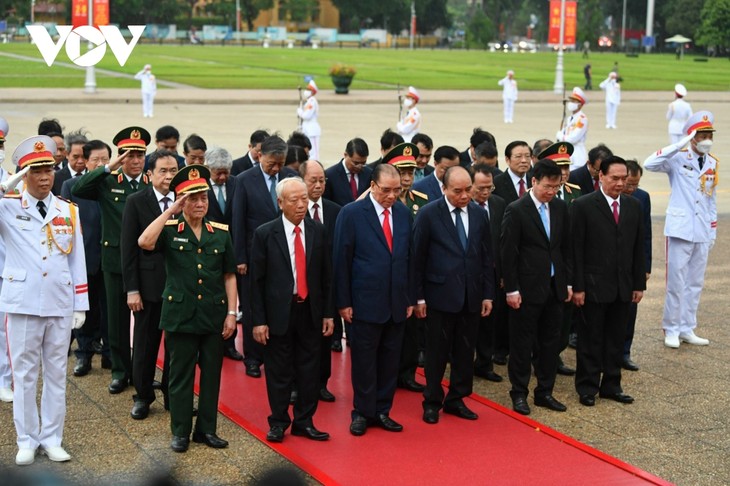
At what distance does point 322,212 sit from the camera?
890 centimetres

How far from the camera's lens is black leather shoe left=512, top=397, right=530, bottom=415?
8.47m

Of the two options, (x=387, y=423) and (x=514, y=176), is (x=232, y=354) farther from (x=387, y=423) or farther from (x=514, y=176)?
(x=514, y=176)

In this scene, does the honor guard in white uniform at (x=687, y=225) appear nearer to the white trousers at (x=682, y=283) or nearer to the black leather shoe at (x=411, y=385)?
the white trousers at (x=682, y=283)

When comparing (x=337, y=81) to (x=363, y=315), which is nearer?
(x=363, y=315)

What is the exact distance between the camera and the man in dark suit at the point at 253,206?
9.36 metres

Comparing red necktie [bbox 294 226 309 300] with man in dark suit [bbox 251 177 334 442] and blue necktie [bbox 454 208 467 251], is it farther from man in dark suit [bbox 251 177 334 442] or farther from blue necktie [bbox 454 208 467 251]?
blue necktie [bbox 454 208 467 251]

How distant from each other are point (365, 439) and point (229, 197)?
3034 mm

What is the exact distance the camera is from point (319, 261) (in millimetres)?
7812

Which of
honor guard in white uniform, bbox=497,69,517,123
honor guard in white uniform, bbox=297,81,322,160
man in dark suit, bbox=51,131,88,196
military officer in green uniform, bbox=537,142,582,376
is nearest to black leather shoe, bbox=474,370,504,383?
military officer in green uniform, bbox=537,142,582,376

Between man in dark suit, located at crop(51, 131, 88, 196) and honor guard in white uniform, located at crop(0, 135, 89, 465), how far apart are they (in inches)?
92.6

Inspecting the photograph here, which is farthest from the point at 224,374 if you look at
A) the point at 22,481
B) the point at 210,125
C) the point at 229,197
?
the point at 210,125

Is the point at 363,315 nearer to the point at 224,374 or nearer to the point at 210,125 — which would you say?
the point at 224,374

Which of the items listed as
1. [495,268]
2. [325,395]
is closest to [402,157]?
[495,268]

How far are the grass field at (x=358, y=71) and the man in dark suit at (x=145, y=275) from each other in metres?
40.8
